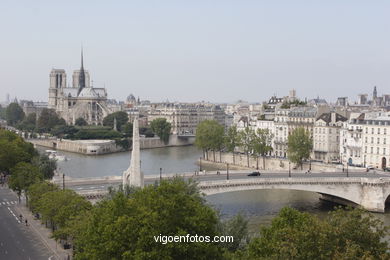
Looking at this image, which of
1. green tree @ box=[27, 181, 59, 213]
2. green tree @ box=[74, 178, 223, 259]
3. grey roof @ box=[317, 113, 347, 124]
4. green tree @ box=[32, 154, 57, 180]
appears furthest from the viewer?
grey roof @ box=[317, 113, 347, 124]

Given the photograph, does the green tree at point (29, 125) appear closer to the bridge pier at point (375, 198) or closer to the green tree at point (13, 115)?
the green tree at point (13, 115)

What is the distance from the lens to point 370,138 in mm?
65812

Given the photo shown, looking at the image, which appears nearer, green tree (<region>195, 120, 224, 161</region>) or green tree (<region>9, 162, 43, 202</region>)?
green tree (<region>9, 162, 43, 202</region>)

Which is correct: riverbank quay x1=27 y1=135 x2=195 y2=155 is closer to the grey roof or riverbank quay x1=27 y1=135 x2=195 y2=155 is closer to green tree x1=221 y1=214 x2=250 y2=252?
the grey roof

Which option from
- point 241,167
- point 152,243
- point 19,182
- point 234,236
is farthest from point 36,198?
point 241,167

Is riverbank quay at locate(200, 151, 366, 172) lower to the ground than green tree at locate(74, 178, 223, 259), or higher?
lower

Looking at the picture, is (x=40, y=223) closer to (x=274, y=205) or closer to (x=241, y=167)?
(x=274, y=205)

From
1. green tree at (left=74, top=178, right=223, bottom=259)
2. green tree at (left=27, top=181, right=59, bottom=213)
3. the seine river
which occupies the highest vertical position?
green tree at (left=74, top=178, right=223, bottom=259)

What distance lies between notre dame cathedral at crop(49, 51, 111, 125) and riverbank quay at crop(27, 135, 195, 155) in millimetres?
34065

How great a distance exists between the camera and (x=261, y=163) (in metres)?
77.4

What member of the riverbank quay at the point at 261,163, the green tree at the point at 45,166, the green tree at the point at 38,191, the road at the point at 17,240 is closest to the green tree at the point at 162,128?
the riverbank quay at the point at 261,163

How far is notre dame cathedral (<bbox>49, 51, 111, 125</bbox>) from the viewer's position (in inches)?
6255

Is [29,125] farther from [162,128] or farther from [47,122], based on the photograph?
[162,128]

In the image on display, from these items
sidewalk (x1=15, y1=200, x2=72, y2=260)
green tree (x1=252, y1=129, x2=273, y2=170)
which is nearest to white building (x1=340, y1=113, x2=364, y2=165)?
green tree (x1=252, y1=129, x2=273, y2=170)
